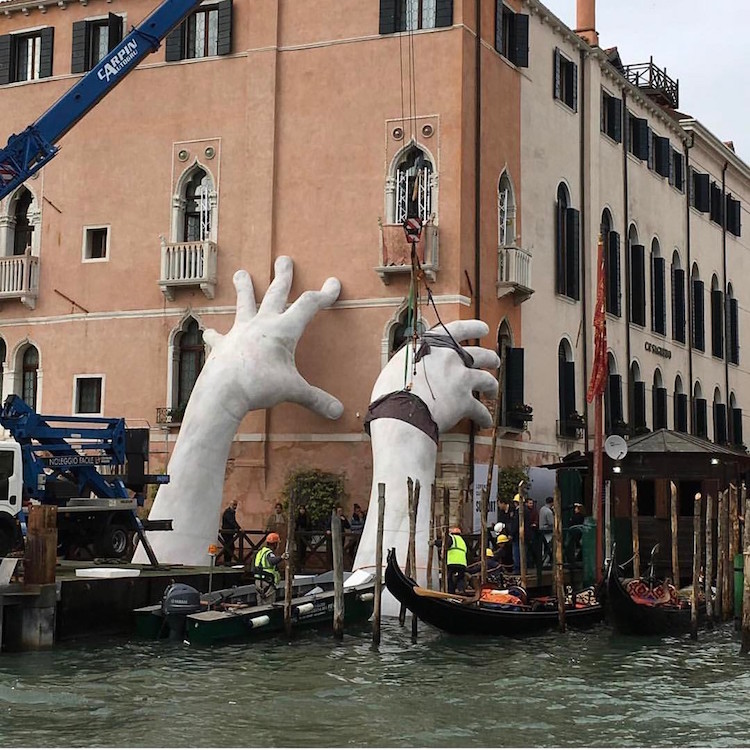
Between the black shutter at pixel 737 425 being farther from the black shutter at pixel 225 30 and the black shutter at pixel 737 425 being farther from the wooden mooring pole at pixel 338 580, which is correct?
the wooden mooring pole at pixel 338 580

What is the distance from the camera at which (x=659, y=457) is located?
87.4 ft

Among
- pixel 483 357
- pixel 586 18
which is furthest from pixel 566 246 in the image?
pixel 586 18

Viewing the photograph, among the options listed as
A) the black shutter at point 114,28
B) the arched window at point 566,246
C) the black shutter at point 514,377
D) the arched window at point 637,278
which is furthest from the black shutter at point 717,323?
the black shutter at point 114,28

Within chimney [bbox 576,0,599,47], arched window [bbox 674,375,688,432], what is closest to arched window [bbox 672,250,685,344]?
arched window [bbox 674,375,688,432]

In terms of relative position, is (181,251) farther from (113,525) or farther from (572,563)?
(572,563)

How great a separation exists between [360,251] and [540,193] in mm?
4557

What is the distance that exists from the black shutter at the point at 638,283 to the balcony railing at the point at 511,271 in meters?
7.37

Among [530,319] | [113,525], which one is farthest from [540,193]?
[113,525]

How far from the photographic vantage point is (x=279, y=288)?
26344 mm

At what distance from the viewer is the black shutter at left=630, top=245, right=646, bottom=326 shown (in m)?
34.5

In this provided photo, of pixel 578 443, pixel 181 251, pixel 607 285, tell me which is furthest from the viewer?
pixel 607 285

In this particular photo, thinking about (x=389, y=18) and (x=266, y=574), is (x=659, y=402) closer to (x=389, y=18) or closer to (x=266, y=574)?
(x=389, y=18)

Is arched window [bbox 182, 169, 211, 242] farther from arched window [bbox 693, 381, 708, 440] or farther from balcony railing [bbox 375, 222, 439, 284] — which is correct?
arched window [bbox 693, 381, 708, 440]

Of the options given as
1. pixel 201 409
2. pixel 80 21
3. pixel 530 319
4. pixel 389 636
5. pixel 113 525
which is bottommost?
pixel 389 636
